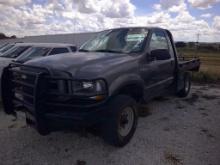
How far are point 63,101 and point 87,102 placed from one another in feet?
1.14

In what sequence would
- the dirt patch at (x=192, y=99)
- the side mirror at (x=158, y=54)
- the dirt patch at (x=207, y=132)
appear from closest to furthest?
the dirt patch at (x=207, y=132) < the side mirror at (x=158, y=54) < the dirt patch at (x=192, y=99)

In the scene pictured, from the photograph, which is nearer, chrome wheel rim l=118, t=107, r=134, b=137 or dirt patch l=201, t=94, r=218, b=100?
chrome wheel rim l=118, t=107, r=134, b=137

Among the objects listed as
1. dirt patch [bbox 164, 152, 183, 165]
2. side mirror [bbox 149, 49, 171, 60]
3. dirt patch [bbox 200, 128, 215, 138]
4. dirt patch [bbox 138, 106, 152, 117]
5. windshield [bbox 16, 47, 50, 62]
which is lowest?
dirt patch [bbox 164, 152, 183, 165]

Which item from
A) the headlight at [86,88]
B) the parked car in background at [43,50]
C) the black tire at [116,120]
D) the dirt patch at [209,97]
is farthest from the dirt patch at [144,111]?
the parked car in background at [43,50]

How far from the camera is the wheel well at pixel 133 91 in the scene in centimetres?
421

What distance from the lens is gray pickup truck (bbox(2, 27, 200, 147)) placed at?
3445mm

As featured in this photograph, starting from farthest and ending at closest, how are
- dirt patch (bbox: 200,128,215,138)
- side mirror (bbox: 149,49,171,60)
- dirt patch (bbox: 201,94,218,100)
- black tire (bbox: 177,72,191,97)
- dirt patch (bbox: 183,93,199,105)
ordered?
dirt patch (bbox: 201,94,218,100) → black tire (bbox: 177,72,191,97) → dirt patch (bbox: 183,93,199,105) → side mirror (bbox: 149,49,171,60) → dirt patch (bbox: 200,128,215,138)

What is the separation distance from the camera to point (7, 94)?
4.22 metres

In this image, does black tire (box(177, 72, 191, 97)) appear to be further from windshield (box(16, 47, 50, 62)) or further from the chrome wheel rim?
windshield (box(16, 47, 50, 62))

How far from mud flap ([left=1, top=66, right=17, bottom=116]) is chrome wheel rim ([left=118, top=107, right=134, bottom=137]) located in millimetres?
1809

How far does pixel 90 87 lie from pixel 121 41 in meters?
1.82

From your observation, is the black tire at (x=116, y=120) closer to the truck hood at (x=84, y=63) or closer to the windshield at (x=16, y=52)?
the truck hood at (x=84, y=63)

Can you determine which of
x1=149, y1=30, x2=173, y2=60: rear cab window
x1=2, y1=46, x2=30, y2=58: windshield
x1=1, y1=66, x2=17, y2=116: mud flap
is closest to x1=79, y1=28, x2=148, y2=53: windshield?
x1=149, y1=30, x2=173, y2=60: rear cab window

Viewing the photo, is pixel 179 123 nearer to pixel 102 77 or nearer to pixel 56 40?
pixel 102 77
